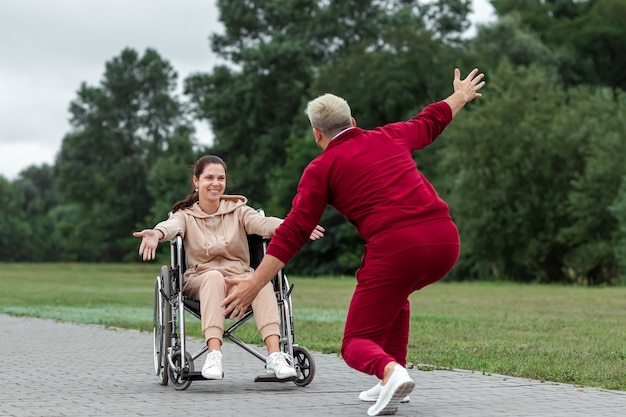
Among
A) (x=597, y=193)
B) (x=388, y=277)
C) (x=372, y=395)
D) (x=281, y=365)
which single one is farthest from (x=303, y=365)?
(x=597, y=193)

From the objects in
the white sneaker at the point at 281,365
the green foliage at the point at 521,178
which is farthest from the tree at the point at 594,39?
the white sneaker at the point at 281,365

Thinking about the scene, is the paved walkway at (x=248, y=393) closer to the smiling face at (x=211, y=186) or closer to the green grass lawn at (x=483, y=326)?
the green grass lawn at (x=483, y=326)

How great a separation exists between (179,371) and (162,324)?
0.90 m

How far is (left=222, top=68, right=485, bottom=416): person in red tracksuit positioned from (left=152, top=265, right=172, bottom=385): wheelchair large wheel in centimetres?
149

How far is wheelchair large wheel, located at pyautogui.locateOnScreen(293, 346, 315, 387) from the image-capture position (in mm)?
7789

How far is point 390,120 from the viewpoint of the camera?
178 feet

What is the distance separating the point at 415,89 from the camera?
54781mm

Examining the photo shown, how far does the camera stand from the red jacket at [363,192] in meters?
6.29

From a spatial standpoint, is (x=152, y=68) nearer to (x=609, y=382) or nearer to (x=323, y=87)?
(x=323, y=87)

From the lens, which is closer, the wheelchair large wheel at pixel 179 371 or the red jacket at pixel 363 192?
the red jacket at pixel 363 192

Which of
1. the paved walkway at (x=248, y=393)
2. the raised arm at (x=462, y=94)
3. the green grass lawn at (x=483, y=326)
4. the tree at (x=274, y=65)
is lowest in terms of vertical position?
the paved walkway at (x=248, y=393)

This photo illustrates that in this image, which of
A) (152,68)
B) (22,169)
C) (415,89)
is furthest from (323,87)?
(22,169)

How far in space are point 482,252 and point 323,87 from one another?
1487 cm

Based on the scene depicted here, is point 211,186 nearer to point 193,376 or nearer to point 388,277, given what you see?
point 193,376
